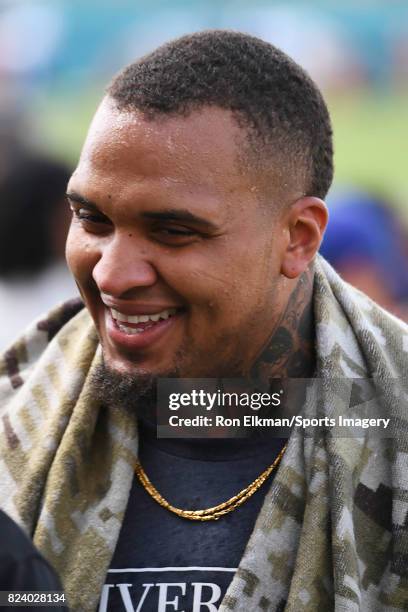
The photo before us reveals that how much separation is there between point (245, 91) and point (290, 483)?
894 millimetres

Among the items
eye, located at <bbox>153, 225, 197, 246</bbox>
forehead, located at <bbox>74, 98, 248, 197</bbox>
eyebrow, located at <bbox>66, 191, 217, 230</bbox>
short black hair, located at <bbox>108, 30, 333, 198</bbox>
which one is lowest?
eye, located at <bbox>153, 225, 197, 246</bbox>

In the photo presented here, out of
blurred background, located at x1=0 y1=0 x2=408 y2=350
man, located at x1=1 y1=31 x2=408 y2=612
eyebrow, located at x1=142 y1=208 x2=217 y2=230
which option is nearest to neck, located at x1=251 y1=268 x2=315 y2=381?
man, located at x1=1 y1=31 x2=408 y2=612

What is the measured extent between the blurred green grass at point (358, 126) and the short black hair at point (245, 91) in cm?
1164

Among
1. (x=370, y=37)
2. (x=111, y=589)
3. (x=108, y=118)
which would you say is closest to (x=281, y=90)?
(x=108, y=118)

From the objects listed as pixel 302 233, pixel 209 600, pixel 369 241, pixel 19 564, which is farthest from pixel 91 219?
pixel 369 241

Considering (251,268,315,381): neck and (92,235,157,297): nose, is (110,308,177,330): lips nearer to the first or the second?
(92,235,157,297): nose

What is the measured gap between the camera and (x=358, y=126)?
1670cm

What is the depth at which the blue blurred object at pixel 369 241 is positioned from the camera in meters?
4.92

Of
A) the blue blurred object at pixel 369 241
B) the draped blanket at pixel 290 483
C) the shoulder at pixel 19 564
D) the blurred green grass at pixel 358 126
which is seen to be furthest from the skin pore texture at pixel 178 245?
the blurred green grass at pixel 358 126

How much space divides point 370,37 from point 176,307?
1389cm

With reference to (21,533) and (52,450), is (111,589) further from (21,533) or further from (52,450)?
(21,533)

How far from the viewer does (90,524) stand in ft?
9.06

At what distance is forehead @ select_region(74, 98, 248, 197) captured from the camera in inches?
103

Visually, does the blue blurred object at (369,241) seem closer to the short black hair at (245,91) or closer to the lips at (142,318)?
the short black hair at (245,91)
